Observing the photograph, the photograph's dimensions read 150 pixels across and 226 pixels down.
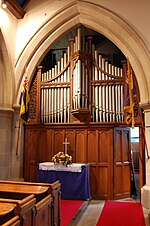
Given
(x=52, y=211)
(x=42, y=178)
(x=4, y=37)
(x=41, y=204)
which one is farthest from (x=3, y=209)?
(x=4, y=37)

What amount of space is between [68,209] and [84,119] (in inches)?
94.2

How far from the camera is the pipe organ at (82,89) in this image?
676 centimetres

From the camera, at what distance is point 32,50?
23.4 feet

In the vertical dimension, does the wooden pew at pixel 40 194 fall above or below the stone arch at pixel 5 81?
below

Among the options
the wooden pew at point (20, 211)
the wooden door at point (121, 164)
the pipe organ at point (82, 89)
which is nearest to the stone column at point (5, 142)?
the pipe organ at point (82, 89)

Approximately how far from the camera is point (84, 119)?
6.84m

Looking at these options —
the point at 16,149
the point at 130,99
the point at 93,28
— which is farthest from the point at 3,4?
the point at 130,99

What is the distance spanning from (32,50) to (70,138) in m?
2.68

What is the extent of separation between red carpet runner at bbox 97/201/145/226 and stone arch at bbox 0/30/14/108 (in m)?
3.57

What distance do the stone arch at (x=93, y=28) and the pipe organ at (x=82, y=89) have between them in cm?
42

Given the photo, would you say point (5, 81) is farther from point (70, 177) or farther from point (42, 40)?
point (70, 177)

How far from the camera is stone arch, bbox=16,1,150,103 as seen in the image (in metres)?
6.30

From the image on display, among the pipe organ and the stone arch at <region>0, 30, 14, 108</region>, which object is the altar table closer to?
the pipe organ

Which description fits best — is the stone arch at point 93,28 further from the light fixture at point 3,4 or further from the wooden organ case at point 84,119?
the light fixture at point 3,4
